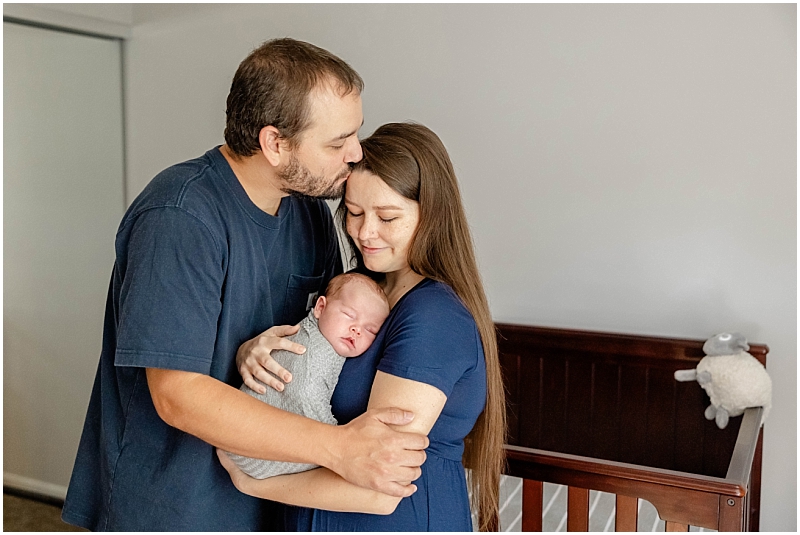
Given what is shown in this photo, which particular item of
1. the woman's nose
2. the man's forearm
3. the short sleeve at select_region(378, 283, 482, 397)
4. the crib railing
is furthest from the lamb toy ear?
the man's forearm

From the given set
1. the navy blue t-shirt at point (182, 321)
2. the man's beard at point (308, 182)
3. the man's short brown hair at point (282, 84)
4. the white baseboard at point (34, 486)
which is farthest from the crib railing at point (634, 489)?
the white baseboard at point (34, 486)

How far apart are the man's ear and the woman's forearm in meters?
0.55

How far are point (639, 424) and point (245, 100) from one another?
175cm

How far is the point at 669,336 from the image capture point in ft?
8.25

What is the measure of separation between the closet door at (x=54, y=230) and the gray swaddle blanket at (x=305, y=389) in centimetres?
211

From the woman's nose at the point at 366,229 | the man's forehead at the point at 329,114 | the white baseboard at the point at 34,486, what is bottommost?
the white baseboard at the point at 34,486

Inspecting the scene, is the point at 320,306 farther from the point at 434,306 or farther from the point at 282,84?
the point at 282,84

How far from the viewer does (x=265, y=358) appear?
54.0 inches

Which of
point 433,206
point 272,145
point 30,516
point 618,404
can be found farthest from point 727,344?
point 30,516

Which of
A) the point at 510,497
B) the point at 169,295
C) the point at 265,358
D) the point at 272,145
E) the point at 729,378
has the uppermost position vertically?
the point at 272,145

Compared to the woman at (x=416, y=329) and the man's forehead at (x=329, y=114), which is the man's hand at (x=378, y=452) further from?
the man's forehead at (x=329, y=114)

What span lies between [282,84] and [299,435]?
0.60 metres

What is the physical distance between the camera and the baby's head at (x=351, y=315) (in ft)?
4.53

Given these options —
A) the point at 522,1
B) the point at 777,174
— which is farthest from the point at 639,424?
the point at 522,1
